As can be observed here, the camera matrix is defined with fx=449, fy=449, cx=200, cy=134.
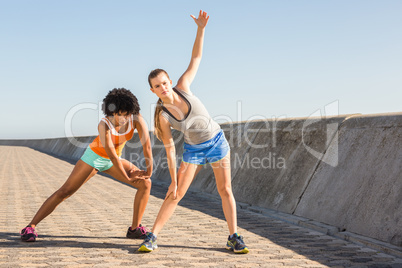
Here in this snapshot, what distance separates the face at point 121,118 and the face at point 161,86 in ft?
2.53

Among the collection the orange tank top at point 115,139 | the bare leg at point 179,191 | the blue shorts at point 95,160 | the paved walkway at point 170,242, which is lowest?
the paved walkway at point 170,242

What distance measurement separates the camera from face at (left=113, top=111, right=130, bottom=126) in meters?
5.23

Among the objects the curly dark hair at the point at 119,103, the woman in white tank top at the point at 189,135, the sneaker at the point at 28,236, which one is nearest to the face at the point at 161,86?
the woman in white tank top at the point at 189,135

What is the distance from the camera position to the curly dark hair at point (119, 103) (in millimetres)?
5223

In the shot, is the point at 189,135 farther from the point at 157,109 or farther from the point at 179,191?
the point at 179,191

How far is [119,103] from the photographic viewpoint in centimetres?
523

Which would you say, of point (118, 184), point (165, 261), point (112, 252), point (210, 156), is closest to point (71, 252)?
point (112, 252)

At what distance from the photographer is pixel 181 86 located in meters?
4.75

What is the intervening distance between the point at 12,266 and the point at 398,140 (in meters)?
4.62

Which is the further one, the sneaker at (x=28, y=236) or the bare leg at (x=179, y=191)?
the sneaker at (x=28, y=236)

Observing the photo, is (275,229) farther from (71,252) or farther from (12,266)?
(12,266)

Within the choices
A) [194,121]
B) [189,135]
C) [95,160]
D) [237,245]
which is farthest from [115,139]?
[237,245]

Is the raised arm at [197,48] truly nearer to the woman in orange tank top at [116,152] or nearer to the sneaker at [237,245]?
the woman in orange tank top at [116,152]

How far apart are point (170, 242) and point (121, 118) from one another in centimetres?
155
